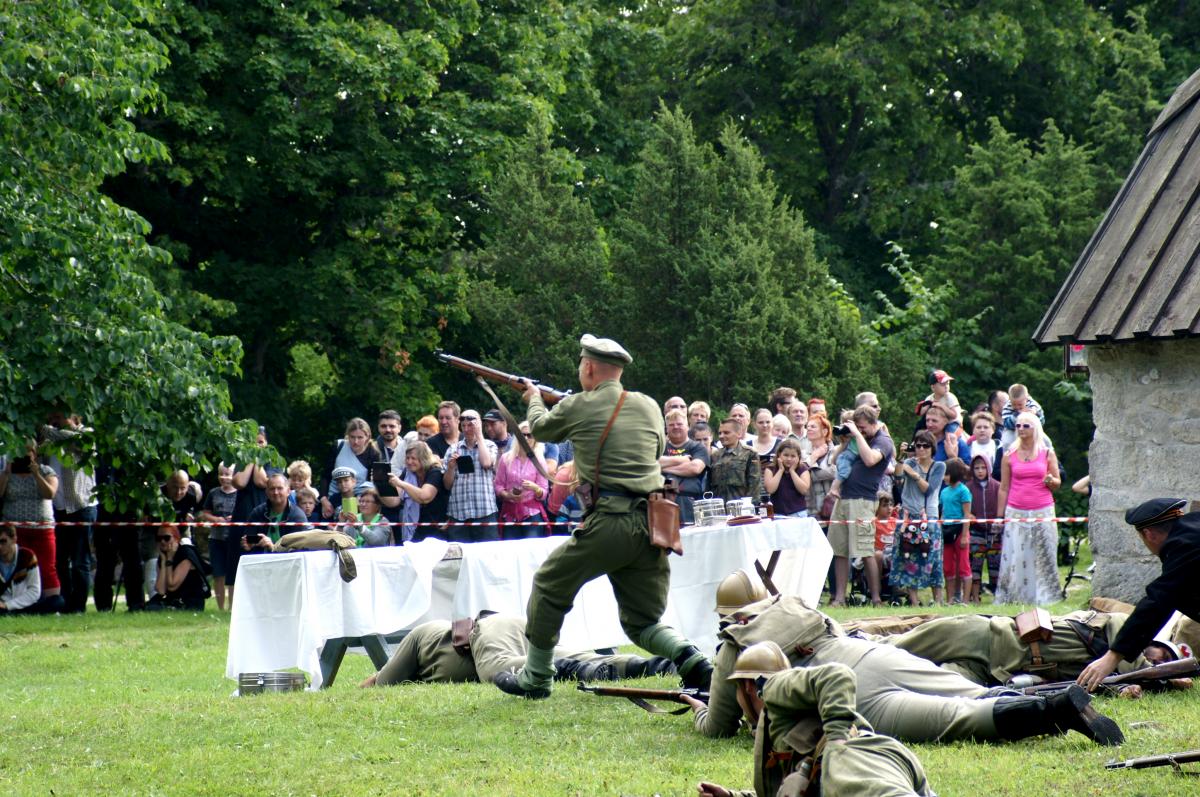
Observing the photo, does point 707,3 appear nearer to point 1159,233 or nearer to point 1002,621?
point 1159,233

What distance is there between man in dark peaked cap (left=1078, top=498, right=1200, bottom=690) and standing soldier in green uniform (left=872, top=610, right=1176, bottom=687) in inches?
25.8

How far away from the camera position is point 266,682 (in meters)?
10.9

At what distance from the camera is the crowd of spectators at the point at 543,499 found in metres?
15.6

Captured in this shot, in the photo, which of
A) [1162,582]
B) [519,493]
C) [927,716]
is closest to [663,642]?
[927,716]

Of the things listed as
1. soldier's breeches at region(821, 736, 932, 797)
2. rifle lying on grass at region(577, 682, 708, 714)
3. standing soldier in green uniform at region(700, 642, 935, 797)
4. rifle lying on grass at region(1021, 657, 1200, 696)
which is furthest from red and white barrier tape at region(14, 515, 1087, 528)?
soldier's breeches at region(821, 736, 932, 797)

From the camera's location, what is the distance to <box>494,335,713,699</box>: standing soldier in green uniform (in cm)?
914

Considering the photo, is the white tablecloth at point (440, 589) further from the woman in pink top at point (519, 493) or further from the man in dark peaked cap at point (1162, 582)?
the woman in pink top at point (519, 493)

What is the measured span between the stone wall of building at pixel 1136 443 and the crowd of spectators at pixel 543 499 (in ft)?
12.2

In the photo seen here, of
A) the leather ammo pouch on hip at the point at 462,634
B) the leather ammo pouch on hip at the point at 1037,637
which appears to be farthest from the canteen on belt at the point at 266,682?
the leather ammo pouch on hip at the point at 1037,637

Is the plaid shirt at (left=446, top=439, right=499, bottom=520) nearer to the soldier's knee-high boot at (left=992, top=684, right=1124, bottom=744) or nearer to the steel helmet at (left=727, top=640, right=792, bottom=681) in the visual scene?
the soldier's knee-high boot at (left=992, top=684, right=1124, bottom=744)

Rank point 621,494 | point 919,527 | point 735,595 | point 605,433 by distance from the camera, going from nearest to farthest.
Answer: point 735,595
point 621,494
point 605,433
point 919,527

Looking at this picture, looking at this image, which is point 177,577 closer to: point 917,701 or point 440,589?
point 440,589

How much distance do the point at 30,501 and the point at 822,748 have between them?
13110 mm

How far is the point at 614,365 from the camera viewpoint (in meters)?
9.62
